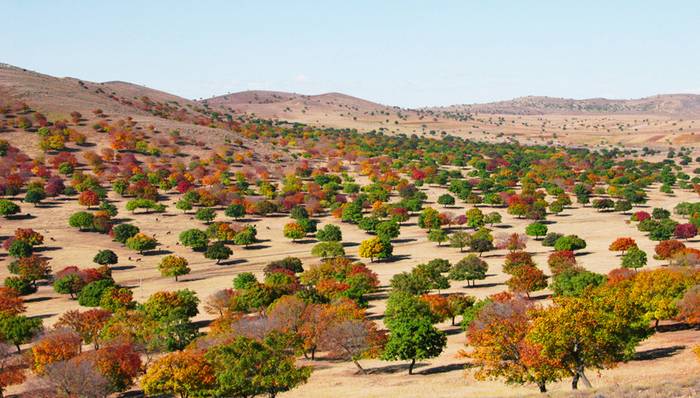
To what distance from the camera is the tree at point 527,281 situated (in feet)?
244

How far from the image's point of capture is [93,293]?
77.4 meters

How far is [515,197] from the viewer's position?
15238cm

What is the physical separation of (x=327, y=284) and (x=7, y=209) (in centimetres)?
8621

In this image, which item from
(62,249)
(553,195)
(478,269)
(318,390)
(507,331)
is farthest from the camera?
(553,195)

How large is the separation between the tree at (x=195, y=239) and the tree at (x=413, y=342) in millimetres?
67380

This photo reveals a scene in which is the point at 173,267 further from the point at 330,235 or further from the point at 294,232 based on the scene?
the point at 330,235

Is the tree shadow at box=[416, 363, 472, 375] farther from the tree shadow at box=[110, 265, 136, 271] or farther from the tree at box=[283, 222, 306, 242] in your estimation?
the tree at box=[283, 222, 306, 242]

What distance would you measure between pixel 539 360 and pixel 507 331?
12.8ft

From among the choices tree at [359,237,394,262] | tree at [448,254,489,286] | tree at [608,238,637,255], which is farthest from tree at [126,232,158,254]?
tree at [608,238,637,255]

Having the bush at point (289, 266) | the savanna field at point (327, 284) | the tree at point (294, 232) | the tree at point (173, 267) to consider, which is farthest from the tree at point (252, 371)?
the tree at point (294, 232)

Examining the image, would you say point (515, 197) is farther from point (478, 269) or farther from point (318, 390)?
point (318, 390)

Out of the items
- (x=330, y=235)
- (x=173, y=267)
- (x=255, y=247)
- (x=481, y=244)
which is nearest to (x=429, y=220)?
(x=481, y=244)

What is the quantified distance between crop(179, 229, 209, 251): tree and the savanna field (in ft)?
1.41

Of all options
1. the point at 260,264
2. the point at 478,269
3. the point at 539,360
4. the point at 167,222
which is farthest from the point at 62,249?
the point at 539,360
